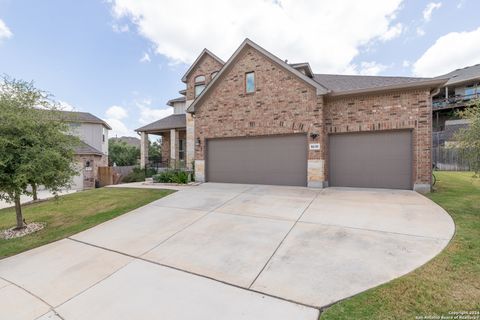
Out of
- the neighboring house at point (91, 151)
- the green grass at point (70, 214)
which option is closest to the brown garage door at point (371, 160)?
the green grass at point (70, 214)

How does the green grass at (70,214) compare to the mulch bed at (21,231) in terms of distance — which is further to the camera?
the mulch bed at (21,231)

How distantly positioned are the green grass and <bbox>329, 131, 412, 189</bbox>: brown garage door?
23.9ft

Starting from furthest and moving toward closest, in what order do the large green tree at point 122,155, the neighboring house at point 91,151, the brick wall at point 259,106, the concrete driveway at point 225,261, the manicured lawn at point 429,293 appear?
1. the large green tree at point 122,155
2. the neighboring house at point 91,151
3. the brick wall at point 259,106
4. the concrete driveway at point 225,261
5. the manicured lawn at point 429,293

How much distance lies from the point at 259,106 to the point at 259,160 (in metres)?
2.51

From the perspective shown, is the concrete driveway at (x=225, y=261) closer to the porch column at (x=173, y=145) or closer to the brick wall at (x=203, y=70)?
the porch column at (x=173, y=145)

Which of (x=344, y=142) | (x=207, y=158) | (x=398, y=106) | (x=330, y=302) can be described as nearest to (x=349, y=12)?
(x=398, y=106)

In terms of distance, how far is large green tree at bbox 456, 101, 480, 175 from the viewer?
5406 mm

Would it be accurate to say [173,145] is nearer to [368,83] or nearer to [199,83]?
[199,83]

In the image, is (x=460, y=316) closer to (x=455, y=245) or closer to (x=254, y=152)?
(x=455, y=245)

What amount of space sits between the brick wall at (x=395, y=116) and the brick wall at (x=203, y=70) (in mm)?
9974

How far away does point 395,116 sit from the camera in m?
8.46

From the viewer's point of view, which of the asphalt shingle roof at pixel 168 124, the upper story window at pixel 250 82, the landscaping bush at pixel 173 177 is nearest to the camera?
the upper story window at pixel 250 82

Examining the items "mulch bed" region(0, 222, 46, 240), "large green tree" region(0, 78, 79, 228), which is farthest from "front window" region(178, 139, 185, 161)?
"mulch bed" region(0, 222, 46, 240)

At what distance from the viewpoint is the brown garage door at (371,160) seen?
28.0 feet
